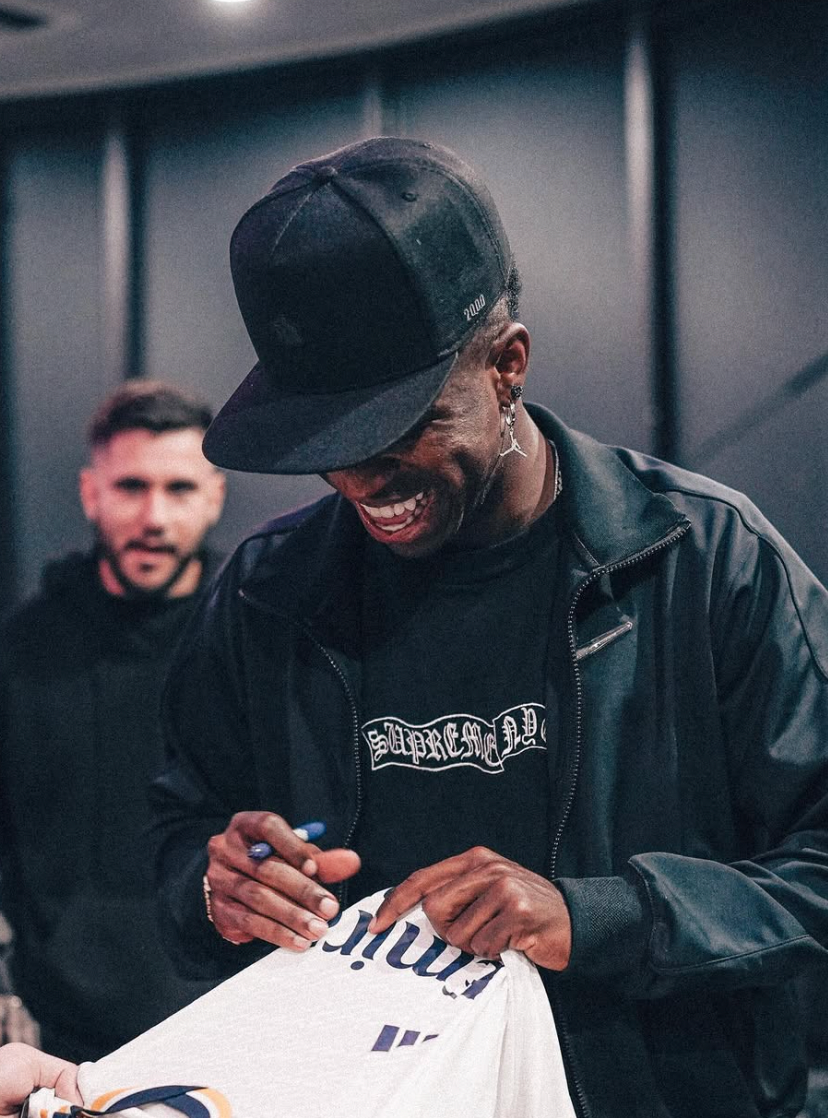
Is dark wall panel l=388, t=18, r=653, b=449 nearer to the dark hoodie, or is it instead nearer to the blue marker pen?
the dark hoodie

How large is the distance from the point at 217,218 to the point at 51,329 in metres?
0.74

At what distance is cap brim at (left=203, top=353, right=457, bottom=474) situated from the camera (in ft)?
4.97

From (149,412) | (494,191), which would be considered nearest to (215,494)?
(149,412)

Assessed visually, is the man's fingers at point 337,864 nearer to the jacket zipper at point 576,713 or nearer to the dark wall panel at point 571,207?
the jacket zipper at point 576,713

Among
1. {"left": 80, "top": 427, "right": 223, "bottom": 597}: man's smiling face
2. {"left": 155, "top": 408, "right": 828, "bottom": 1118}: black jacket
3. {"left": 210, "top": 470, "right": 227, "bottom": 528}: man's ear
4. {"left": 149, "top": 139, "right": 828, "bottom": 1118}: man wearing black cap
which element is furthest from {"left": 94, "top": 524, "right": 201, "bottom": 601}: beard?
{"left": 155, "top": 408, "right": 828, "bottom": 1118}: black jacket

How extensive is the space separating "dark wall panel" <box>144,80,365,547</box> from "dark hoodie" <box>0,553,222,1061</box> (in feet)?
Answer: 2.98

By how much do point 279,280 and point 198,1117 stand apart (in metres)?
0.89

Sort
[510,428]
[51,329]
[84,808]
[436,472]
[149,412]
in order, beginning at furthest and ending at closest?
[51,329]
[149,412]
[84,808]
[510,428]
[436,472]

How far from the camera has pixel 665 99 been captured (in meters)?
3.72

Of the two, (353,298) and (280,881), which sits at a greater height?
(353,298)

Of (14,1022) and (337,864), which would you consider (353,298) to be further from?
(14,1022)

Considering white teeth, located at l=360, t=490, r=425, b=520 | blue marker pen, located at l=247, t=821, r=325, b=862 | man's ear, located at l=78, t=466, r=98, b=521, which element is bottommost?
blue marker pen, located at l=247, t=821, r=325, b=862

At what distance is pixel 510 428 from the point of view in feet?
5.82

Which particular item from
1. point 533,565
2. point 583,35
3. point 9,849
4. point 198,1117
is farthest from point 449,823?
point 583,35
